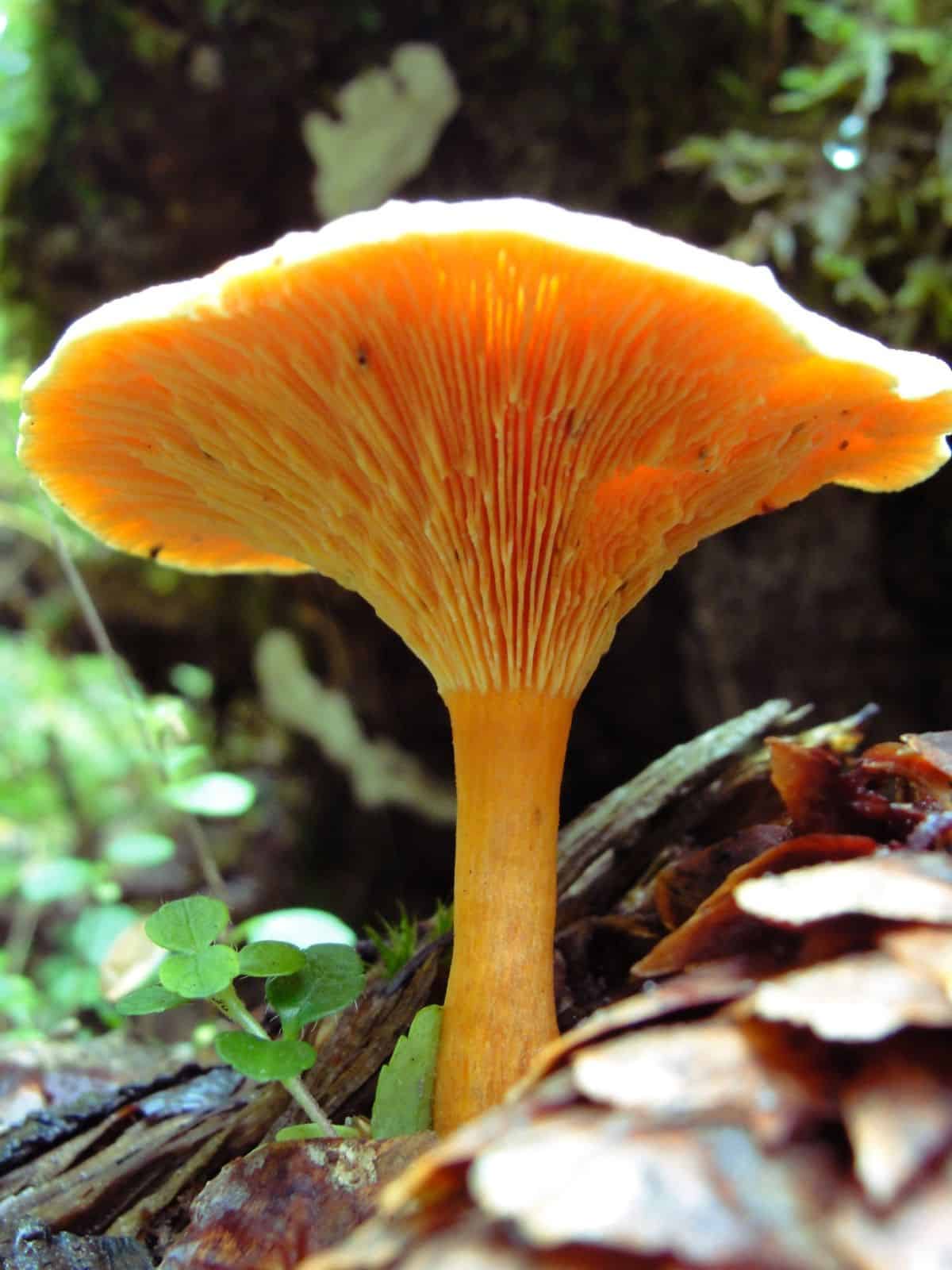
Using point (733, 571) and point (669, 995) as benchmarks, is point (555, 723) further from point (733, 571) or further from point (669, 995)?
point (733, 571)

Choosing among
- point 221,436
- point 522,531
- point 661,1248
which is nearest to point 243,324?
point 221,436

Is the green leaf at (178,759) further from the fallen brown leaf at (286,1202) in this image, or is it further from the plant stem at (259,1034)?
the fallen brown leaf at (286,1202)

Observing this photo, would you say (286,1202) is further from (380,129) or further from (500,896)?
(380,129)

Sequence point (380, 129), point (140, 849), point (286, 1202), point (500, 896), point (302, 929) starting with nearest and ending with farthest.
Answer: point (286, 1202) → point (500, 896) → point (302, 929) → point (140, 849) → point (380, 129)

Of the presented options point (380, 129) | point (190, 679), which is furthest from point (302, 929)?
point (190, 679)

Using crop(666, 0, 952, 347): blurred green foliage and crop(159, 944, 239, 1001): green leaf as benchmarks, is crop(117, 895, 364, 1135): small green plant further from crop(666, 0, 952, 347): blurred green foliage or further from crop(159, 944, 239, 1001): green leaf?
crop(666, 0, 952, 347): blurred green foliage

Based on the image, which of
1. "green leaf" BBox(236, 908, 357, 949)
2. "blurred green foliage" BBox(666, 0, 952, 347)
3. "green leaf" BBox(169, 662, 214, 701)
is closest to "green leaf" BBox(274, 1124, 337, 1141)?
"green leaf" BBox(236, 908, 357, 949)

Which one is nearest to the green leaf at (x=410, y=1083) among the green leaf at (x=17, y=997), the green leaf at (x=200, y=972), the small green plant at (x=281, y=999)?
the small green plant at (x=281, y=999)
